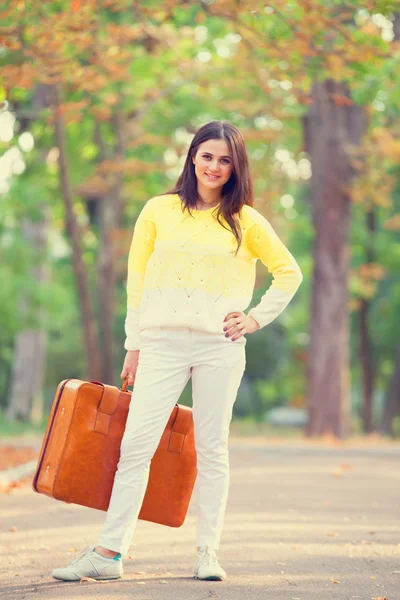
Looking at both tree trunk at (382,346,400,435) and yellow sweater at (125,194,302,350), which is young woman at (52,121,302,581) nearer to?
yellow sweater at (125,194,302,350)

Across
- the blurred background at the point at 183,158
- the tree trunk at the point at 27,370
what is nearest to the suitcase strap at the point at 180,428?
the blurred background at the point at 183,158

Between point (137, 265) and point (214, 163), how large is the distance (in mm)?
596

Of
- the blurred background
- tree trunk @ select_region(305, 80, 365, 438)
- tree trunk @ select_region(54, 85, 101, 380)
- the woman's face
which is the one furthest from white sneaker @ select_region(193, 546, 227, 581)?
tree trunk @ select_region(54, 85, 101, 380)

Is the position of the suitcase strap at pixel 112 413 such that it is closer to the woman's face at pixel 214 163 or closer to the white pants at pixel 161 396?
the white pants at pixel 161 396

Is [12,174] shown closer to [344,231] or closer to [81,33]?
[344,231]

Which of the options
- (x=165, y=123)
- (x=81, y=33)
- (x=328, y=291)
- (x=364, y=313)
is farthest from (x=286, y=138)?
(x=81, y=33)

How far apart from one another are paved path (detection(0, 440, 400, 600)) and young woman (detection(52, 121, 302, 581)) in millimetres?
261

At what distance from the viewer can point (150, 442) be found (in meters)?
5.45

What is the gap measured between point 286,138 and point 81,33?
12985mm

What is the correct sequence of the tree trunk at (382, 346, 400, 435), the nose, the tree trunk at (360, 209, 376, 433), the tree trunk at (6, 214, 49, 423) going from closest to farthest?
the nose < the tree trunk at (360, 209, 376, 433) < the tree trunk at (382, 346, 400, 435) < the tree trunk at (6, 214, 49, 423)

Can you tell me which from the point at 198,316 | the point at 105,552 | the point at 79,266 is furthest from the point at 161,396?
the point at 79,266

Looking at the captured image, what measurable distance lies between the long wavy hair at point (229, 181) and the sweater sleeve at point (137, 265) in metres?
0.19

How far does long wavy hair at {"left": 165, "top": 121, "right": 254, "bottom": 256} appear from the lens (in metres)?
5.52

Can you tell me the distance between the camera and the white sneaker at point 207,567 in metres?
5.57
